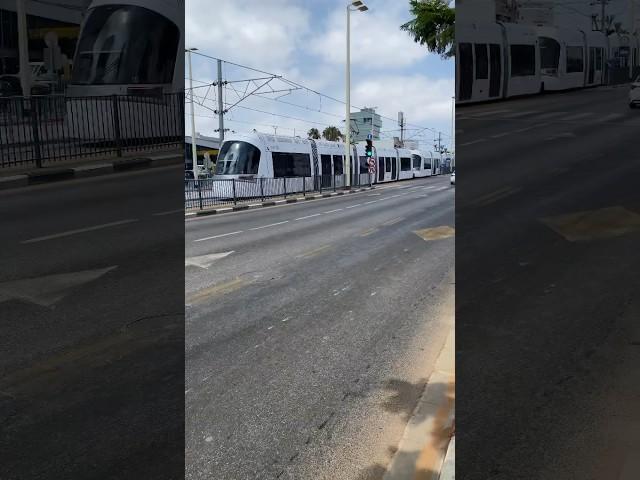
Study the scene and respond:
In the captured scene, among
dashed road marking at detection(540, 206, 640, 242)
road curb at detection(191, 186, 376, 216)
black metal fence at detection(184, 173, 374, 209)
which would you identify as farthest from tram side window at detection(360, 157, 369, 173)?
dashed road marking at detection(540, 206, 640, 242)

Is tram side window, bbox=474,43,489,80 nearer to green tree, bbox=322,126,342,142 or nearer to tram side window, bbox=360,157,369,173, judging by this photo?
tram side window, bbox=360,157,369,173

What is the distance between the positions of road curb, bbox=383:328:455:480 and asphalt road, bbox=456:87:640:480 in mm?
165

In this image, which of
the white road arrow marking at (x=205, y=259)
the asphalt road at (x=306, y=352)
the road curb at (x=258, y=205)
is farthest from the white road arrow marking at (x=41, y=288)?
the road curb at (x=258, y=205)

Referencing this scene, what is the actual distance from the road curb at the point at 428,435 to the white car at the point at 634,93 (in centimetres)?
150

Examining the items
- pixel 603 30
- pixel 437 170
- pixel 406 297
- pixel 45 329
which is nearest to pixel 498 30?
pixel 603 30

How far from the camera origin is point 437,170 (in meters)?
31.3

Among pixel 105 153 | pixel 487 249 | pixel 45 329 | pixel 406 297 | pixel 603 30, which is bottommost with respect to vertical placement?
pixel 406 297

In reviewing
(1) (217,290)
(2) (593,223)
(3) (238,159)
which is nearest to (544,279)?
(2) (593,223)

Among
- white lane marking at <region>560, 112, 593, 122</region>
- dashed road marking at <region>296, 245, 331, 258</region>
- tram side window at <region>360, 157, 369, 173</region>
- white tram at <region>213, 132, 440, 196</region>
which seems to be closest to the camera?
white lane marking at <region>560, 112, 593, 122</region>

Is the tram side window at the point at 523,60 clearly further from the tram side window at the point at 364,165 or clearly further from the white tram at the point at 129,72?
the tram side window at the point at 364,165

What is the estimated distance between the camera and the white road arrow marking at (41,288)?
240 centimetres

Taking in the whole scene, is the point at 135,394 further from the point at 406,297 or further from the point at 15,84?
the point at 406,297

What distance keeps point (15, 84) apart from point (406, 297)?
132 inches

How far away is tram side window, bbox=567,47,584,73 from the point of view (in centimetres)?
218
